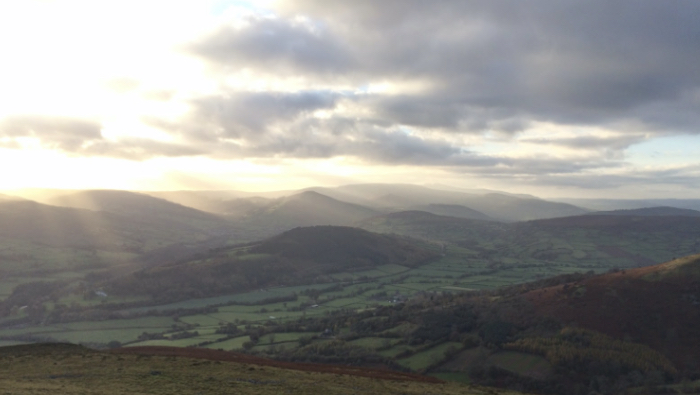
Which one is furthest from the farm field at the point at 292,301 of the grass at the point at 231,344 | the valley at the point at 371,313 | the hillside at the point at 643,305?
the hillside at the point at 643,305

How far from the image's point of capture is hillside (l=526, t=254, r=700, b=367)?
6173 cm

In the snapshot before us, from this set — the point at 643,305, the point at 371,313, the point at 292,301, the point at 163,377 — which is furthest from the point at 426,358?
the point at 292,301

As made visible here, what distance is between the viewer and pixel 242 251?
598ft

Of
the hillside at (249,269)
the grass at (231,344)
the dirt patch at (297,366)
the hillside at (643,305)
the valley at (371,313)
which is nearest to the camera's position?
the dirt patch at (297,366)

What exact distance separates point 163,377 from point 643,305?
70.1m

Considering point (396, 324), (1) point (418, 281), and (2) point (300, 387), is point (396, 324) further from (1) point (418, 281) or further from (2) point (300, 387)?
(1) point (418, 281)

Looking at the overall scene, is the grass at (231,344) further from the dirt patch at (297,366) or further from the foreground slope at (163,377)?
the foreground slope at (163,377)

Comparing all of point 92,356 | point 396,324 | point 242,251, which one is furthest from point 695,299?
point 242,251

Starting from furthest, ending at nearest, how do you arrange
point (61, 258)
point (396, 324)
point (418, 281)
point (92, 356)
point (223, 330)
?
point (61, 258), point (418, 281), point (223, 330), point (396, 324), point (92, 356)

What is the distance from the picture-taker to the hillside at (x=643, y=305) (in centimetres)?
6173

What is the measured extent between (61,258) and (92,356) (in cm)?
16616

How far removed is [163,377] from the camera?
1380 inches

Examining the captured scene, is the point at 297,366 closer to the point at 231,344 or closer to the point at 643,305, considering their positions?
the point at 231,344

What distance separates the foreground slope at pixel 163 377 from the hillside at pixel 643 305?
3544cm
